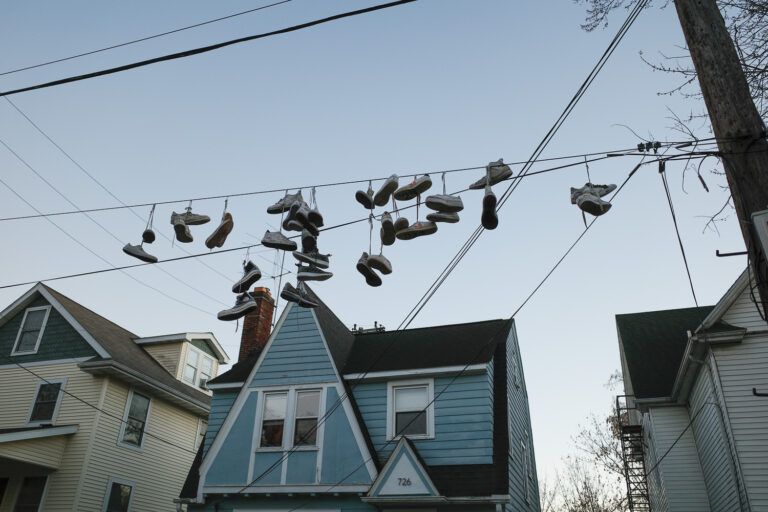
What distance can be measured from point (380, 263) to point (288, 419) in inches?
213

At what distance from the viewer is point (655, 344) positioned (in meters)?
15.4

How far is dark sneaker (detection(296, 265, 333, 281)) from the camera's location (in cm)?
757

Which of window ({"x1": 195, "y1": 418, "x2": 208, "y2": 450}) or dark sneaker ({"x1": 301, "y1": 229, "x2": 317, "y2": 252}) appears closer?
dark sneaker ({"x1": 301, "y1": 229, "x2": 317, "y2": 252})

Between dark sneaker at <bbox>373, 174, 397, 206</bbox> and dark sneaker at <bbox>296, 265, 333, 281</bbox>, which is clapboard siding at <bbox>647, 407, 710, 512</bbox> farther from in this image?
dark sneaker at <bbox>373, 174, 397, 206</bbox>

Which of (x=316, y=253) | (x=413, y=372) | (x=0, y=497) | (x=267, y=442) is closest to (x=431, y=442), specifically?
(x=413, y=372)

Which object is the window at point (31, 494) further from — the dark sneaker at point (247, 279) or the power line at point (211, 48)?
the power line at point (211, 48)

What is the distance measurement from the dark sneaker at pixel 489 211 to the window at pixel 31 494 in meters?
12.6

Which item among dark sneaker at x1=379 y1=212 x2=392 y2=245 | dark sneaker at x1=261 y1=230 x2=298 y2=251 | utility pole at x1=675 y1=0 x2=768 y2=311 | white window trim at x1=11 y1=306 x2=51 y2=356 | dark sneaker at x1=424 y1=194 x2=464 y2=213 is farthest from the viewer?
white window trim at x1=11 y1=306 x2=51 y2=356

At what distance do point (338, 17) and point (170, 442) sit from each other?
46.4 feet

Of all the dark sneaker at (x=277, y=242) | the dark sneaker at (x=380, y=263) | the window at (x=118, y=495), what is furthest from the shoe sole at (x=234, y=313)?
the window at (x=118, y=495)

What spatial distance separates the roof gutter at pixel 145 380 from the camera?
14002 millimetres

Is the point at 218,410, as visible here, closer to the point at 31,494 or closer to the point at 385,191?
the point at 31,494

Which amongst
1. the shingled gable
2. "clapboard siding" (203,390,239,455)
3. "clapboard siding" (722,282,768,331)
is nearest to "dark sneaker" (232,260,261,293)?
"clapboard siding" (203,390,239,455)

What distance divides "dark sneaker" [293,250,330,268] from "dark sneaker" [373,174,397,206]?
1.22 m
